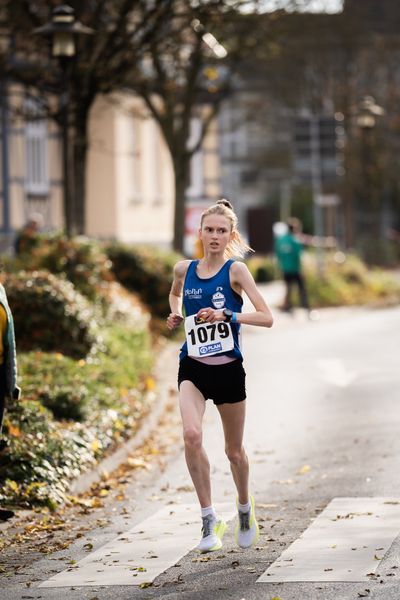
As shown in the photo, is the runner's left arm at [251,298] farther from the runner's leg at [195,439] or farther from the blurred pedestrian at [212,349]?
the runner's leg at [195,439]

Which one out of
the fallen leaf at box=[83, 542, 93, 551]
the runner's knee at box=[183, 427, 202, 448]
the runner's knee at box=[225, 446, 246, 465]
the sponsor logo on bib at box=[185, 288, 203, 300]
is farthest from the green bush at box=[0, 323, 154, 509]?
the sponsor logo on bib at box=[185, 288, 203, 300]

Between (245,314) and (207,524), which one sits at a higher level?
(245,314)

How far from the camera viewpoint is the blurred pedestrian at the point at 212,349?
8.60 meters

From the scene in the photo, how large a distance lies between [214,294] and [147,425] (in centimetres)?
622

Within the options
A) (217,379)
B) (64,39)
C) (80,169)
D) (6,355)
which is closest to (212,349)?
(217,379)

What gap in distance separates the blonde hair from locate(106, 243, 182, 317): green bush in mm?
15434

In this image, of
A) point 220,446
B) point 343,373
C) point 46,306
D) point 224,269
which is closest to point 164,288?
point 343,373

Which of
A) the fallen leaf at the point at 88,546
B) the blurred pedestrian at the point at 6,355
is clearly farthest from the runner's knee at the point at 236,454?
the blurred pedestrian at the point at 6,355

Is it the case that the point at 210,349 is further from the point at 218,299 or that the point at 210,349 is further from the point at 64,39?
the point at 64,39

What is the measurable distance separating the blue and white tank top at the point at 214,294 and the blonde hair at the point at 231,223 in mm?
190

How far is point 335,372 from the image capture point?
62.8ft

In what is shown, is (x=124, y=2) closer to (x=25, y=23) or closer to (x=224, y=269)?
(x=25, y=23)

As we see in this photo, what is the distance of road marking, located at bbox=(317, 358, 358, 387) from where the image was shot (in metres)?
18.1

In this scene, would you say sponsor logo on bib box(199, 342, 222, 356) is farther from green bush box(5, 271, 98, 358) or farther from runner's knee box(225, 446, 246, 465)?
green bush box(5, 271, 98, 358)
